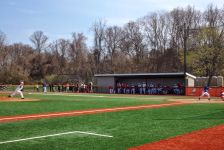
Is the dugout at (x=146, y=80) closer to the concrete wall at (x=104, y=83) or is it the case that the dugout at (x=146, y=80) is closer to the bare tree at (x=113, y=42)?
the concrete wall at (x=104, y=83)

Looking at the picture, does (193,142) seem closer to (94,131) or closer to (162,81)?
(94,131)

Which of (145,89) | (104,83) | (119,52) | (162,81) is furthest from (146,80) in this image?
(119,52)

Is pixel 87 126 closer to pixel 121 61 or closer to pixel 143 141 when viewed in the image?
pixel 143 141

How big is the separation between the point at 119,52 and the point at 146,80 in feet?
96.3

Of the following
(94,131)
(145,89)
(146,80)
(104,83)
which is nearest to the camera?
(94,131)

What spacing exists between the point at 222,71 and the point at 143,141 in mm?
47908

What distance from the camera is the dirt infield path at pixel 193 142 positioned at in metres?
9.37

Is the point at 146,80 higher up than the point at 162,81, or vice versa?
the point at 146,80

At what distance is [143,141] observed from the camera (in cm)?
1028

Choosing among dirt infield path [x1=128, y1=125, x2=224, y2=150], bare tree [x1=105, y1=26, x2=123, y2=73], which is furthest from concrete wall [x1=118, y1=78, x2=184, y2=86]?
dirt infield path [x1=128, y1=125, x2=224, y2=150]

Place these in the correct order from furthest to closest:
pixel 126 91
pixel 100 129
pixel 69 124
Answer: pixel 126 91
pixel 69 124
pixel 100 129

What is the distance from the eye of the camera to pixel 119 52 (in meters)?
81.2

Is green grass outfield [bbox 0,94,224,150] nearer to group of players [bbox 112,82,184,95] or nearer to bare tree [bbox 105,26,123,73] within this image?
group of players [bbox 112,82,184,95]

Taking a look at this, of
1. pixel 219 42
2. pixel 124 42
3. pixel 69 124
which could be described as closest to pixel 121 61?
pixel 124 42
